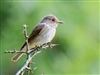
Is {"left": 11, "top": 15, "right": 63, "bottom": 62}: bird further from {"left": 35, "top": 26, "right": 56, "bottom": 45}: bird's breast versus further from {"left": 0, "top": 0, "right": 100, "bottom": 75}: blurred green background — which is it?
{"left": 0, "top": 0, "right": 100, "bottom": 75}: blurred green background

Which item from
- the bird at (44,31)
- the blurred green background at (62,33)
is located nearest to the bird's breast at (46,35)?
the bird at (44,31)

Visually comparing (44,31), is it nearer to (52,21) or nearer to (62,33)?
(52,21)

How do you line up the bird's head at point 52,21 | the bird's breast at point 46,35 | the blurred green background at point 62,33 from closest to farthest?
the bird's breast at point 46,35, the bird's head at point 52,21, the blurred green background at point 62,33

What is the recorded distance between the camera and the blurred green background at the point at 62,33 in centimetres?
853

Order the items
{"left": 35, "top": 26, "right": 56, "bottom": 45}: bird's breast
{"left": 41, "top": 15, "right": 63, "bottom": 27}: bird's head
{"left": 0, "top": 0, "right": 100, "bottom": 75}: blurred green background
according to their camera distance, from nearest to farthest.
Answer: {"left": 35, "top": 26, "right": 56, "bottom": 45}: bird's breast < {"left": 41, "top": 15, "right": 63, "bottom": 27}: bird's head < {"left": 0, "top": 0, "right": 100, "bottom": 75}: blurred green background

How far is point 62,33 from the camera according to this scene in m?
8.81

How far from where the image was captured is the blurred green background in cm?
853

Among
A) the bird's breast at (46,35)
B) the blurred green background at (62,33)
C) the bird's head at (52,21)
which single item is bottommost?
the blurred green background at (62,33)

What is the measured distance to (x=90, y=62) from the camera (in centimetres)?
946

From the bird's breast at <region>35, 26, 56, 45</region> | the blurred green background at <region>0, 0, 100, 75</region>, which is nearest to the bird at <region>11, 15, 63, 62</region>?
the bird's breast at <region>35, 26, 56, 45</region>

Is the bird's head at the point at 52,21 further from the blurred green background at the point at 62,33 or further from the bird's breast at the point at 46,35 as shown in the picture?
the blurred green background at the point at 62,33

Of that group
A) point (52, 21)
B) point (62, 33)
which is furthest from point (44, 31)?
point (62, 33)

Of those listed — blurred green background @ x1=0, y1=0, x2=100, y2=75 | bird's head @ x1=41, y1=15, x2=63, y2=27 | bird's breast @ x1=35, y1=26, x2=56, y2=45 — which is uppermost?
bird's head @ x1=41, y1=15, x2=63, y2=27

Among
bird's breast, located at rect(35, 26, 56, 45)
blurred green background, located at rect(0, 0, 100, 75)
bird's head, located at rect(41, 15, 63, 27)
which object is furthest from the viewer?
blurred green background, located at rect(0, 0, 100, 75)
